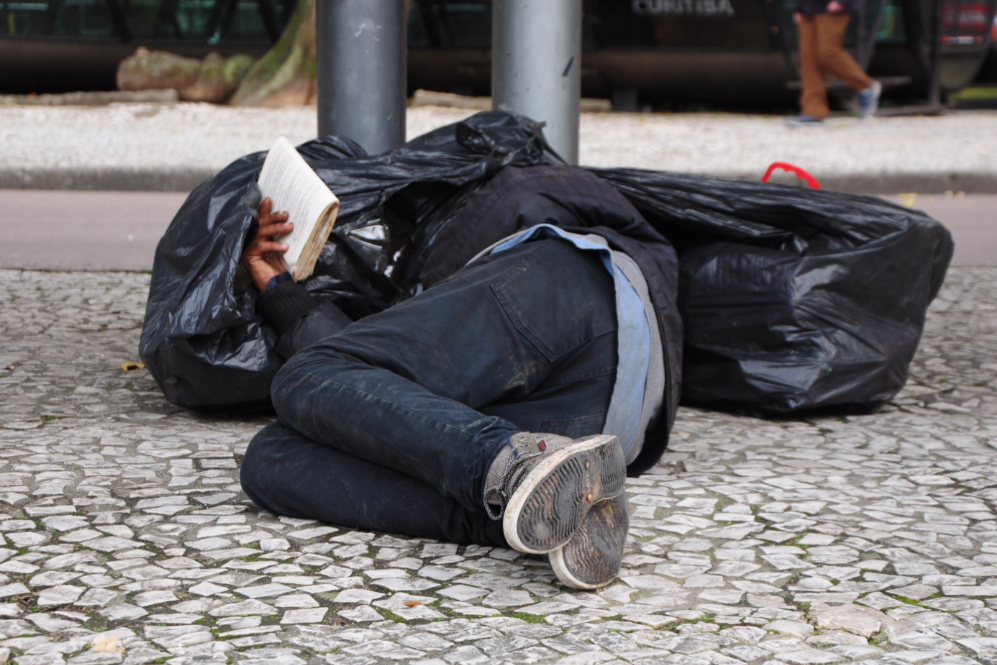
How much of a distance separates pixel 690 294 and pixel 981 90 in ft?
43.9

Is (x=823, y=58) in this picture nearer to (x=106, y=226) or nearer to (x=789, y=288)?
(x=106, y=226)

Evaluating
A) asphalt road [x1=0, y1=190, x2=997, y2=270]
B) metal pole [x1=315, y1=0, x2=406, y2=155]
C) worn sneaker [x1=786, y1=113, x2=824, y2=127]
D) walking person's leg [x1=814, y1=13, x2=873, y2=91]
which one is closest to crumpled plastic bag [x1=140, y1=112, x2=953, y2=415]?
metal pole [x1=315, y1=0, x2=406, y2=155]

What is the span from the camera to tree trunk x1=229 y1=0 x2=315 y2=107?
11.0 m

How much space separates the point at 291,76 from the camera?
11.0m

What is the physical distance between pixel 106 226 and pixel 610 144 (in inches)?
151

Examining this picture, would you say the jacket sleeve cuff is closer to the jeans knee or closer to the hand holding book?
the hand holding book

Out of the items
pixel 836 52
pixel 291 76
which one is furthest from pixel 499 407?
pixel 291 76

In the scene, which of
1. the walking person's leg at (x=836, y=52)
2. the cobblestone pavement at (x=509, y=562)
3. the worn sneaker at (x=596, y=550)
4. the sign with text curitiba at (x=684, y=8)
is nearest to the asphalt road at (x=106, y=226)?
the walking person's leg at (x=836, y=52)

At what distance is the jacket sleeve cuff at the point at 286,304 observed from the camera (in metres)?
3.11

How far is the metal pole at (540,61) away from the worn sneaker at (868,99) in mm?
6703

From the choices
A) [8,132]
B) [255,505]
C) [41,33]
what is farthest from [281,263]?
[41,33]

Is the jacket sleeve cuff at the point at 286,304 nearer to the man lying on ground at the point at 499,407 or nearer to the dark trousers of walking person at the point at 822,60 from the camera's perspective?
the man lying on ground at the point at 499,407

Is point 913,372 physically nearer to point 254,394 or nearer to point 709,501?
point 709,501

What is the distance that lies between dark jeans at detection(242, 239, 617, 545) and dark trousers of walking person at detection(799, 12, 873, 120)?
766 centimetres
